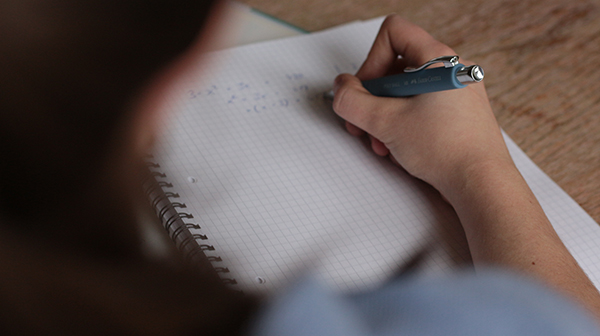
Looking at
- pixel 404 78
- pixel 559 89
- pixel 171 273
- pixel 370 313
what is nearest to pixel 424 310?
pixel 370 313

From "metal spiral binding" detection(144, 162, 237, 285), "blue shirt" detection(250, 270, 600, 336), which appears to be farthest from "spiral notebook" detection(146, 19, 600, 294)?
"blue shirt" detection(250, 270, 600, 336)

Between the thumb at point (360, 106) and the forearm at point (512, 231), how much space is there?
11cm

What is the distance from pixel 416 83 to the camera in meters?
0.48

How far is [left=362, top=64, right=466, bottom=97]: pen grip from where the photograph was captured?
1.44ft

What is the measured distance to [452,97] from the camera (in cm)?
50

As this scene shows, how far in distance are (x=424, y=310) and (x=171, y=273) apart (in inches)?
6.2

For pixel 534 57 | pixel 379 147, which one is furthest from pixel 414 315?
pixel 534 57

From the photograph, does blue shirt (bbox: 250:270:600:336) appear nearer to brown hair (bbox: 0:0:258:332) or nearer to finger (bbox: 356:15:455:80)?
brown hair (bbox: 0:0:258:332)

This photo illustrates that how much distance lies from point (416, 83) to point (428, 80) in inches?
0.7

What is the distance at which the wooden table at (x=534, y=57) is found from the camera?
579 millimetres

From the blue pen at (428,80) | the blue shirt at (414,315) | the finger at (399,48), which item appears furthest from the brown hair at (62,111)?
the finger at (399,48)

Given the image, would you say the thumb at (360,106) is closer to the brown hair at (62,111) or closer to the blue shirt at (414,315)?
the blue shirt at (414,315)

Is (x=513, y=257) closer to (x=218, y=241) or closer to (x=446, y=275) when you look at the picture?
(x=446, y=275)

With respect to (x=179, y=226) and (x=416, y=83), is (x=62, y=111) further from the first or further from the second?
(x=416, y=83)
